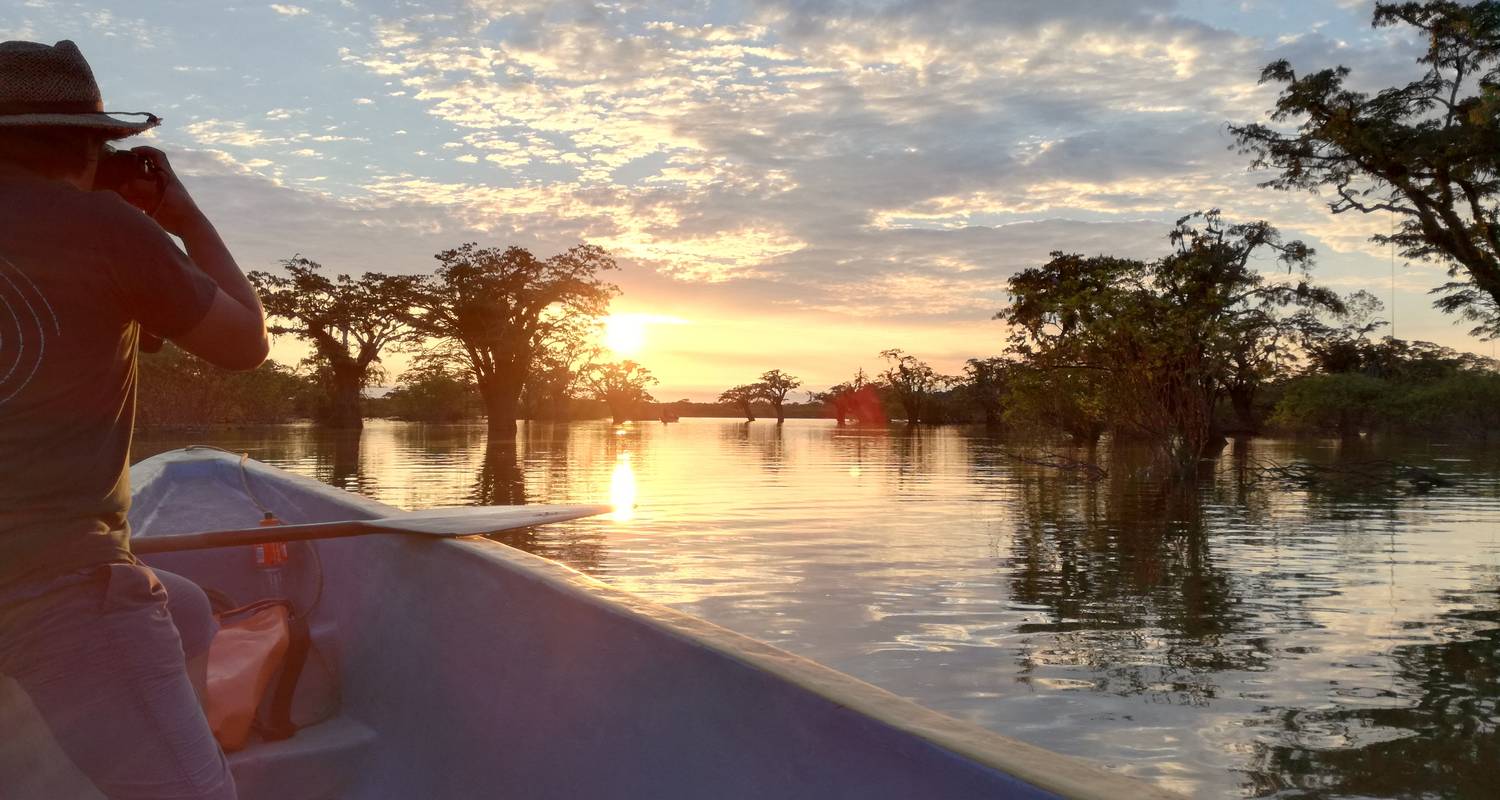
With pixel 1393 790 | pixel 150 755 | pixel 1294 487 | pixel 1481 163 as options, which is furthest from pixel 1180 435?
pixel 150 755

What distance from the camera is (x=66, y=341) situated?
1.47 meters

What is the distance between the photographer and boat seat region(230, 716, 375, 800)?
109 inches

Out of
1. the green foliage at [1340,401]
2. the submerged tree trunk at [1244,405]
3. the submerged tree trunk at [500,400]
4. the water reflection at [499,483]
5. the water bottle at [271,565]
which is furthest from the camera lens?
the submerged tree trunk at [500,400]

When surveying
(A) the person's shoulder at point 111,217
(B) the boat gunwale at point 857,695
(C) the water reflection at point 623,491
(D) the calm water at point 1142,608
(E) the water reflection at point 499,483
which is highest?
(A) the person's shoulder at point 111,217

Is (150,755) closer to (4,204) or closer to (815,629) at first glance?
(4,204)

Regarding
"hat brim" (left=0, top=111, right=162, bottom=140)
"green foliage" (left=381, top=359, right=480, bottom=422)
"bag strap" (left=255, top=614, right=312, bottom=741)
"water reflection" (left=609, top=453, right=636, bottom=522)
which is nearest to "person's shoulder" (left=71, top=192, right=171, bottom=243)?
"hat brim" (left=0, top=111, right=162, bottom=140)

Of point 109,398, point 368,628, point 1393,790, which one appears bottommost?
point 1393,790

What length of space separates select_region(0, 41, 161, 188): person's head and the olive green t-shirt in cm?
6

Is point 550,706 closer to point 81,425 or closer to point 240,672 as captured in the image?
point 240,672

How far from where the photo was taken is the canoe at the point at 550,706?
4.77 ft

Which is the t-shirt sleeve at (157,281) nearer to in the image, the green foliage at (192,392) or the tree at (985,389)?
the tree at (985,389)

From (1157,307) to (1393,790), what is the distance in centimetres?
1542

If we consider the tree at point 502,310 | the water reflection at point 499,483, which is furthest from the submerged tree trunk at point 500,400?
the water reflection at point 499,483

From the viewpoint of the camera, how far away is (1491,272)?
20.7 metres
